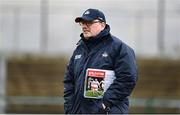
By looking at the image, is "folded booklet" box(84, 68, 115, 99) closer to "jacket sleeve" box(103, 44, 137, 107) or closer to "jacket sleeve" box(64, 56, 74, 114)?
"jacket sleeve" box(103, 44, 137, 107)

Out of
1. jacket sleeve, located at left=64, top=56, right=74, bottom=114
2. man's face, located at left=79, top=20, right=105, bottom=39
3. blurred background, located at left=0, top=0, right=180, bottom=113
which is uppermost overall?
man's face, located at left=79, top=20, right=105, bottom=39

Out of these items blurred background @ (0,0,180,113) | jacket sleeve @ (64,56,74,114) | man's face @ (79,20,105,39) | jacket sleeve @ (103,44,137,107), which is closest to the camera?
jacket sleeve @ (103,44,137,107)

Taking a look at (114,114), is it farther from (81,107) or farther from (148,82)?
(148,82)

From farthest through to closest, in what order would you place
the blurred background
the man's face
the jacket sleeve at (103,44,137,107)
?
the blurred background, the man's face, the jacket sleeve at (103,44,137,107)

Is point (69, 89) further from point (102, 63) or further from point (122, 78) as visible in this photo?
point (122, 78)

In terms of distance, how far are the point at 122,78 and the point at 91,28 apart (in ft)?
1.83

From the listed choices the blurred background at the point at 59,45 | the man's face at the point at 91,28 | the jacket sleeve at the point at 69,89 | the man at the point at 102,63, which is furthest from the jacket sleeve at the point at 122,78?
the blurred background at the point at 59,45

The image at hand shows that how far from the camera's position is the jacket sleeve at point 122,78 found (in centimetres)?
593

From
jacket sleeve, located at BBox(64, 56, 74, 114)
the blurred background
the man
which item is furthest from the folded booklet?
the blurred background

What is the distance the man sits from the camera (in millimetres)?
5949

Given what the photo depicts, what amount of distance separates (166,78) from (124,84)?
54.9 feet

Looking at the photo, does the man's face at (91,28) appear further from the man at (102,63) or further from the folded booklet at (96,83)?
the folded booklet at (96,83)

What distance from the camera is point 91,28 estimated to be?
20.0 feet

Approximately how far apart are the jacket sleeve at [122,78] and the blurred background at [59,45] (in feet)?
44.9
